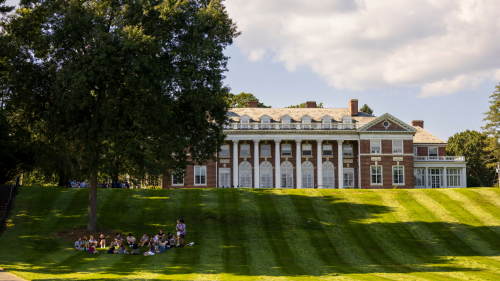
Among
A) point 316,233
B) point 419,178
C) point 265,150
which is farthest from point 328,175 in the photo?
point 316,233

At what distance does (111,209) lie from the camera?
3575 cm

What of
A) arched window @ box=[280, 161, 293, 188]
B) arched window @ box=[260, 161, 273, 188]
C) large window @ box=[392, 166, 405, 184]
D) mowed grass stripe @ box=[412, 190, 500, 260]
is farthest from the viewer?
arched window @ box=[280, 161, 293, 188]

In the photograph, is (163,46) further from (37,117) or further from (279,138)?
(279,138)

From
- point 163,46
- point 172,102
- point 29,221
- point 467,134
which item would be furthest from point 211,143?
point 467,134

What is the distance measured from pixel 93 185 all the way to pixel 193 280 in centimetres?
1449

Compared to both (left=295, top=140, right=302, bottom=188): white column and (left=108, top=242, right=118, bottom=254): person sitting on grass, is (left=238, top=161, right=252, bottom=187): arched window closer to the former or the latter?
(left=295, top=140, right=302, bottom=188): white column

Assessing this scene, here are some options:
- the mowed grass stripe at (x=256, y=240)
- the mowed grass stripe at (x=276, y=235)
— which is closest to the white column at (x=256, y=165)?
the mowed grass stripe at (x=276, y=235)

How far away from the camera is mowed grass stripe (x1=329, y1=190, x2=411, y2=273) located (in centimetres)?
2381

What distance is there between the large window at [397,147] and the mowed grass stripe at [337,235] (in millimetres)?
26534

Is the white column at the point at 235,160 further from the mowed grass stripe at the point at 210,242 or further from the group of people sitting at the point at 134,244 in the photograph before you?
the group of people sitting at the point at 134,244

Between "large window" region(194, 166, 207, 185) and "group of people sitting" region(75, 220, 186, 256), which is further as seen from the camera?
"large window" region(194, 166, 207, 185)

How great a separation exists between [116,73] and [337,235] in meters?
18.1

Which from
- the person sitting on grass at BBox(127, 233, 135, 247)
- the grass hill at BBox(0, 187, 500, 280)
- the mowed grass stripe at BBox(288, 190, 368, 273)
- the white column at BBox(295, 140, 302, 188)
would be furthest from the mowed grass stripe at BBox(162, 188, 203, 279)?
the white column at BBox(295, 140, 302, 188)

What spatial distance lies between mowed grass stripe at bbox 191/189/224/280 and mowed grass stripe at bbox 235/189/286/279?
183cm
